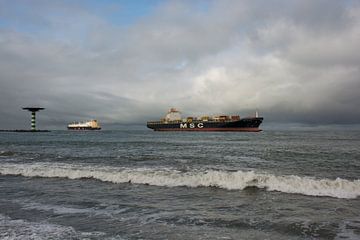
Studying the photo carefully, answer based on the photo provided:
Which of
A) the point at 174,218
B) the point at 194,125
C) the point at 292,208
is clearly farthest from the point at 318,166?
the point at 194,125

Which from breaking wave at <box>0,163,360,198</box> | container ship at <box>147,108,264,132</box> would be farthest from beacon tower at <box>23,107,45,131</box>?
breaking wave at <box>0,163,360,198</box>

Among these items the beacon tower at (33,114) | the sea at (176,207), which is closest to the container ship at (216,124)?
the beacon tower at (33,114)

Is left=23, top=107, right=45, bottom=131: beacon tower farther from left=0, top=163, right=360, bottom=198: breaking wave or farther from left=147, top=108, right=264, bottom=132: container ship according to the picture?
left=0, top=163, right=360, bottom=198: breaking wave

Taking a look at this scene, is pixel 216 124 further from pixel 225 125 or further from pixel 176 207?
pixel 176 207

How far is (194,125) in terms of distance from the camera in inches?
5325

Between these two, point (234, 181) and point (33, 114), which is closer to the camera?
point (234, 181)

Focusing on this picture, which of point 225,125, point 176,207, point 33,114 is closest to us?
point 176,207

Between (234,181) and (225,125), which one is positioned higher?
(225,125)

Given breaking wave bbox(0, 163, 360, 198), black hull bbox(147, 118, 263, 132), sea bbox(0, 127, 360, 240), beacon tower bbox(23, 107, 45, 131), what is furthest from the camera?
beacon tower bbox(23, 107, 45, 131)

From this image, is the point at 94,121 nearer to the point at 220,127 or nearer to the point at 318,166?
the point at 220,127

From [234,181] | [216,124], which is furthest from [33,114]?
[234,181]

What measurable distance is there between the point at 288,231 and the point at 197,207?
3.78 m

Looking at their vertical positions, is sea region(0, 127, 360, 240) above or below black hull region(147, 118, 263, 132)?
below

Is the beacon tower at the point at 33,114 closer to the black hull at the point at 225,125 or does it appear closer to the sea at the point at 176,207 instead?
the black hull at the point at 225,125
